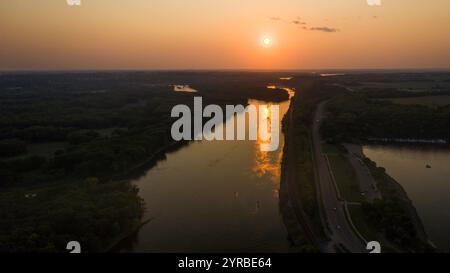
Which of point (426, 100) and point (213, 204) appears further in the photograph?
point (426, 100)

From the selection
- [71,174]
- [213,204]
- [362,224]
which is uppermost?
[71,174]

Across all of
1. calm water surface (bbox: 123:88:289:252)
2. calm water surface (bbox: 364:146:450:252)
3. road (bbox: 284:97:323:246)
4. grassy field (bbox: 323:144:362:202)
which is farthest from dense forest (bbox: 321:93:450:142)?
calm water surface (bbox: 123:88:289:252)

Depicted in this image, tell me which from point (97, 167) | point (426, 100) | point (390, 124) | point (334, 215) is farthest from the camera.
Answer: point (426, 100)

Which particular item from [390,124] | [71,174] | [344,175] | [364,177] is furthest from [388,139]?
[71,174]

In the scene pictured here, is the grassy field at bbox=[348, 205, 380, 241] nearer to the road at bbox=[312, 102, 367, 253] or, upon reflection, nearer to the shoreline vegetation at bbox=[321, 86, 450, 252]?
the shoreline vegetation at bbox=[321, 86, 450, 252]

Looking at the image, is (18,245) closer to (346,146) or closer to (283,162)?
(283,162)

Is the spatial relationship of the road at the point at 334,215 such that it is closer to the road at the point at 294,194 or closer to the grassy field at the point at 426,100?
the road at the point at 294,194

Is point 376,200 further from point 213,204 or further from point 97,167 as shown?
point 97,167

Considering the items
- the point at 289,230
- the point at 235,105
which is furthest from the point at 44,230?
the point at 235,105
